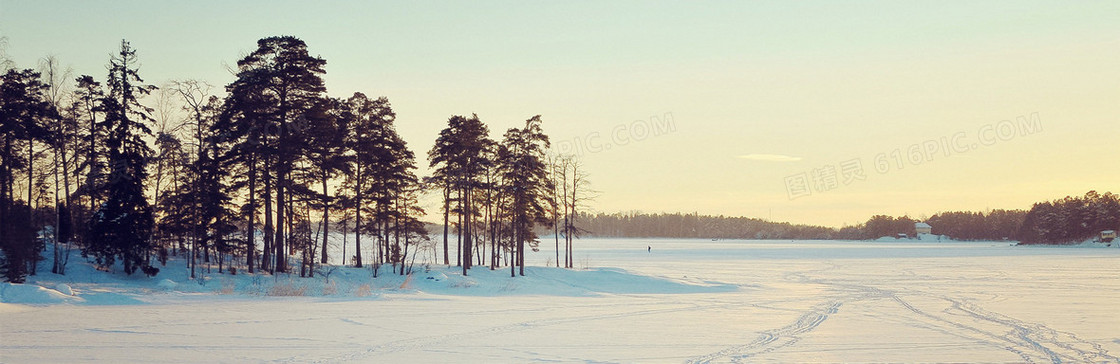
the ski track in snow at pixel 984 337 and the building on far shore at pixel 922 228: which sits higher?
the building on far shore at pixel 922 228

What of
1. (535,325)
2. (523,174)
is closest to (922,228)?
(523,174)

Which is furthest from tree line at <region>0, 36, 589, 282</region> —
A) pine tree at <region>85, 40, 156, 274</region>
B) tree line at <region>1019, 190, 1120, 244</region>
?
tree line at <region>1019, 190, 1120, 244</region>

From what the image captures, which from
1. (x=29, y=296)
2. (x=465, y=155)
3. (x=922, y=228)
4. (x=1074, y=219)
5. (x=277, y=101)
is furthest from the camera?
(x=922, y=228)

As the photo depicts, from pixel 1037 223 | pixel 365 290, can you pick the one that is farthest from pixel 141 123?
pixel 1037 223

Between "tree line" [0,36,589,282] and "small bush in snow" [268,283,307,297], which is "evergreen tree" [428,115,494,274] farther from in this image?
"small bush in snow" [268,283,307,297]

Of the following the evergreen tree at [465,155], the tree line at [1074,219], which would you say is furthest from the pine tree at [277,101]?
the tree line at [1074,219]

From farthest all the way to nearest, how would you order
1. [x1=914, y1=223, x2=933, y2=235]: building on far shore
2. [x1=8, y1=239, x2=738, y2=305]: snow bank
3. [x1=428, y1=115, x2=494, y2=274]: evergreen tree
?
[x1=914, y1=223, x2=933, y2=235]: building on far shore, [x1=428, y1=115, x2=494, y2=274]: evergreen tree, [x1=8, y1=239, x2=738, y2=305]: snow bank

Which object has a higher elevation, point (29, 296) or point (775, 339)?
point (29, 296)

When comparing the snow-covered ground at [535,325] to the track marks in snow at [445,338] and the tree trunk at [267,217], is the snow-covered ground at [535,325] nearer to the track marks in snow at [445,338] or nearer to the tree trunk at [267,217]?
the track marks in snow at [445,338]

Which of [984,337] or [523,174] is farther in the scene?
[523,174]

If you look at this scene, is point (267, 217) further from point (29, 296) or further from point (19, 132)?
point (29, 296)

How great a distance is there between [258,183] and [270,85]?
6.29 meters

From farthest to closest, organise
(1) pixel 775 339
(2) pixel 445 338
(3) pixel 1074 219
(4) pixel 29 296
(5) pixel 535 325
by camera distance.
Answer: (3) pixel 1074 219, (4) pixel 29 296, (5) pixel 535 325, (1) pixel 775 339, (2) pixel 445 338

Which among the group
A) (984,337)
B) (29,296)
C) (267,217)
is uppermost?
(267,217)
